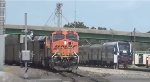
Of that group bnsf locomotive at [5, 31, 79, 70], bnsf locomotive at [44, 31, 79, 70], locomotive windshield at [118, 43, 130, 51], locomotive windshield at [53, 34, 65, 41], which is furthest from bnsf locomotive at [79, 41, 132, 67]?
locomotive windshield at [53, 34, 65, 41]

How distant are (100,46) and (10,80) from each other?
131 feet

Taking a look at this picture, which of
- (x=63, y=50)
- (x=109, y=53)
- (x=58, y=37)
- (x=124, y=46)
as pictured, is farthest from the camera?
(x=109, y=53)

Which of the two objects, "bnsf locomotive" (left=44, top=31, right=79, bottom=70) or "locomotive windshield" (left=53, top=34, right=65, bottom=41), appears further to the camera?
"locomotive windshield" (left=53, top=34, right=65, bottom=41)

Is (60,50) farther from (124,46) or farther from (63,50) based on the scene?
(124,46)

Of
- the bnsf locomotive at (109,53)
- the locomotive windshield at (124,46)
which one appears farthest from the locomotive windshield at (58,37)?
the locomotive windshield at (124,46)

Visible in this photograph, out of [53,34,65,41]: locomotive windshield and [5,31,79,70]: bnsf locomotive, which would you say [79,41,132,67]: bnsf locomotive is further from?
Result: [53,34,65,41]: locomotive windshield

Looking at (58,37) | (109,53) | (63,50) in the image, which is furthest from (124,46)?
(63,50)

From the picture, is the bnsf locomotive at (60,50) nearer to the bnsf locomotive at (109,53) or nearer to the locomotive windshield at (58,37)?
the locomotive windshield at (58,37)

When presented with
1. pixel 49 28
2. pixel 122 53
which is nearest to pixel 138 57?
pixel 49 28

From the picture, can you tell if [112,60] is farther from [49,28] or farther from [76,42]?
[49,28]

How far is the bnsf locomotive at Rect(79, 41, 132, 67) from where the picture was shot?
2159 inches

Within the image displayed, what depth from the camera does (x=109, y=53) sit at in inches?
2227

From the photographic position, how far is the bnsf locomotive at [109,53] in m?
54.8

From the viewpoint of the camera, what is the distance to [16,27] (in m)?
85.1
